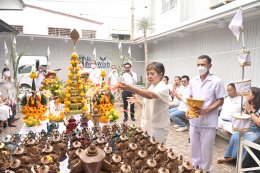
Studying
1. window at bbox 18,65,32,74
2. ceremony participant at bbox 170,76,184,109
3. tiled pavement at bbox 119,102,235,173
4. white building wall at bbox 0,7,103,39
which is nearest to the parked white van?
window at bbox 18,65,32,74

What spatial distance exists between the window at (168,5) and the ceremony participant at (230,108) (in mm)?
6235

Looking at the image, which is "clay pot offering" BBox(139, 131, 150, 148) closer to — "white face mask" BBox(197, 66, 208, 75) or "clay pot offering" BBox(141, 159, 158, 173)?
"clay pot offering" BBox(141, 159, 158, 173)

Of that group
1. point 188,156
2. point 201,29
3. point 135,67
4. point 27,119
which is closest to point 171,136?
point 188,156

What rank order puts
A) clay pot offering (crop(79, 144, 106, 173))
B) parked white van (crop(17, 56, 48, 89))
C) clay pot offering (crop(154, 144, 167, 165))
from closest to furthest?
clay pot offering (crop(79, 144, 106, 173)) → clay pot offering (crop(154, 144, 167, 165)) → parked white van (crop(17, 56, 48, 89))

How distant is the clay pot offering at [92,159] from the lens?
975mm

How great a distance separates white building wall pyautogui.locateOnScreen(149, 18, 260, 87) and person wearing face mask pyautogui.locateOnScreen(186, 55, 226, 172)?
300 cm

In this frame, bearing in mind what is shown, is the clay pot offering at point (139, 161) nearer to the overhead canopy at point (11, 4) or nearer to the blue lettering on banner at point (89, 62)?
the overhead canopy at point (11, 4)

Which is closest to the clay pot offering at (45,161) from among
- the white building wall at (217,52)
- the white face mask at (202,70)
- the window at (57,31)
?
the white face mask at (202,70)

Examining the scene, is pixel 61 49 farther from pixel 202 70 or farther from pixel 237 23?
pixel 237 23

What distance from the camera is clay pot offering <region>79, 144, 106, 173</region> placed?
975 millimetres

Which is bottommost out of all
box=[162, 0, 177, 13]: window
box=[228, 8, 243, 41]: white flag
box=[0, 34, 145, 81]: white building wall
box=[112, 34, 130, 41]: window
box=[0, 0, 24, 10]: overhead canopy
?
box=[228, 8, 243, 41]: white flag

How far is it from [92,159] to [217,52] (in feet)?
21.7

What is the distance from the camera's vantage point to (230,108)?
432 cm

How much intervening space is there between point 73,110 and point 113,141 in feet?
4.00
